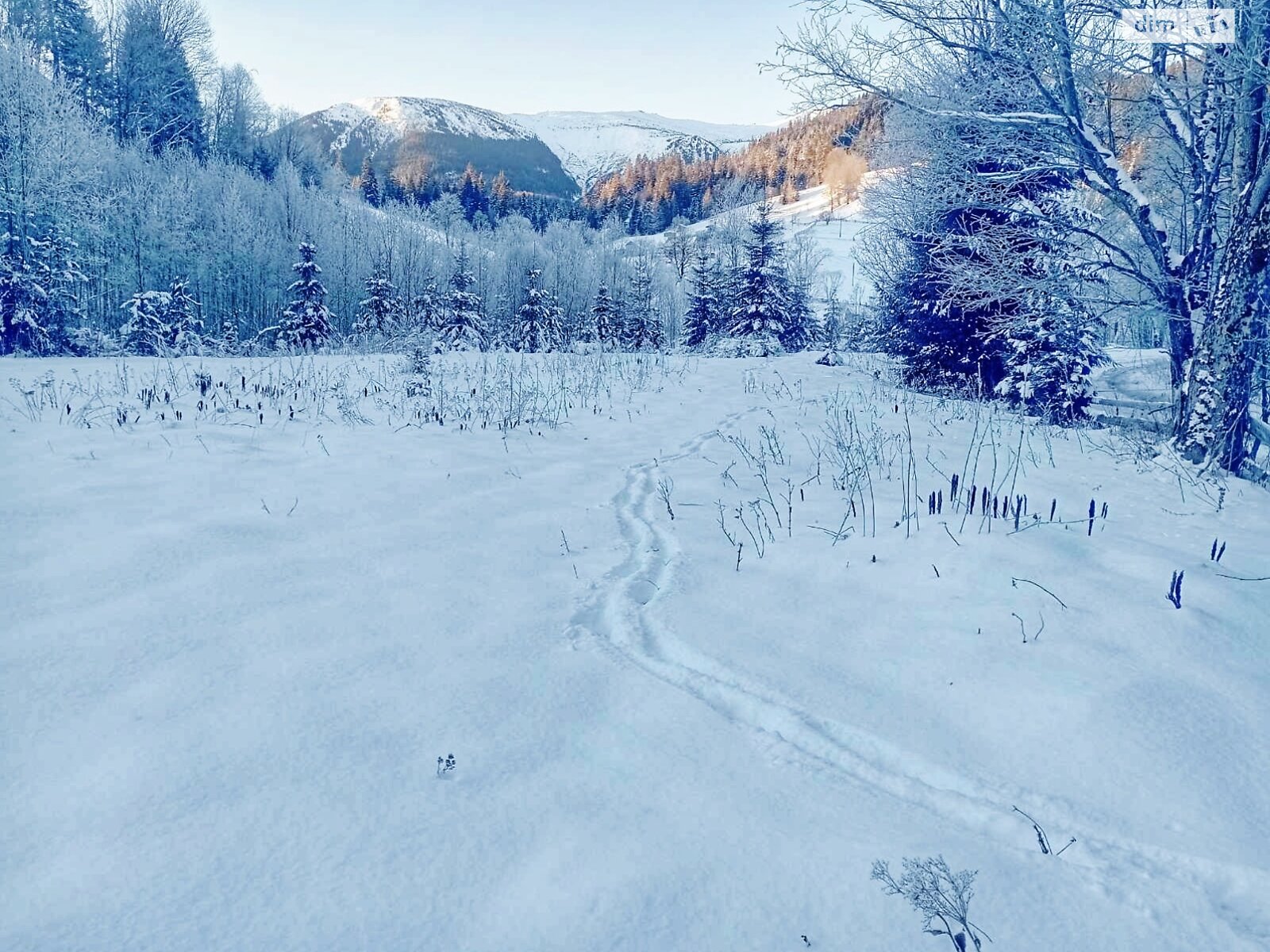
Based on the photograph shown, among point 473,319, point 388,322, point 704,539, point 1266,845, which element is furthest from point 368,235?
point 1266,845

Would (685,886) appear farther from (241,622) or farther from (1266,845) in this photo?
(241,622)

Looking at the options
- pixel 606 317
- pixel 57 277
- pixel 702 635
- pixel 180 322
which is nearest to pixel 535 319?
pixel 606 317

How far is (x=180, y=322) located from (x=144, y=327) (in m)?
2.96

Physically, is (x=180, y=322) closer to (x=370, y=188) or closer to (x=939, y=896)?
(x=939, y=896)

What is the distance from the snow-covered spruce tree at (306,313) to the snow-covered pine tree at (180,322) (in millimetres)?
3092

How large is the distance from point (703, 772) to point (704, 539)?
210cm

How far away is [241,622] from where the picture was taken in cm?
252

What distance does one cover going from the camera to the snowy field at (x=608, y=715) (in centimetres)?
135

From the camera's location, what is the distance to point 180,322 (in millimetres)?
23703

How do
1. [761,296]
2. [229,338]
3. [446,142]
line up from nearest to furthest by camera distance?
[229,338]
[761,296]
[446,142]

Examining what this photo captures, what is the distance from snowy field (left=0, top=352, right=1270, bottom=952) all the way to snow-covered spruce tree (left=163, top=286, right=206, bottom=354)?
2068 centimetres

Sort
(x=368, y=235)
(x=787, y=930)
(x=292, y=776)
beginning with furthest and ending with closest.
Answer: (x=368, y=235), (x=292, y=776), (x=787, y=930)

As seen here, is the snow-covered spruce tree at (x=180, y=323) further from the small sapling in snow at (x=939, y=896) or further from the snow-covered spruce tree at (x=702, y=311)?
the small sapling in snow at (x=939, y=896)

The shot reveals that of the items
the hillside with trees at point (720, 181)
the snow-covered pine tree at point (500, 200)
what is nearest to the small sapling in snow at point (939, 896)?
the snow-covered pine tree at point (500, 200)
